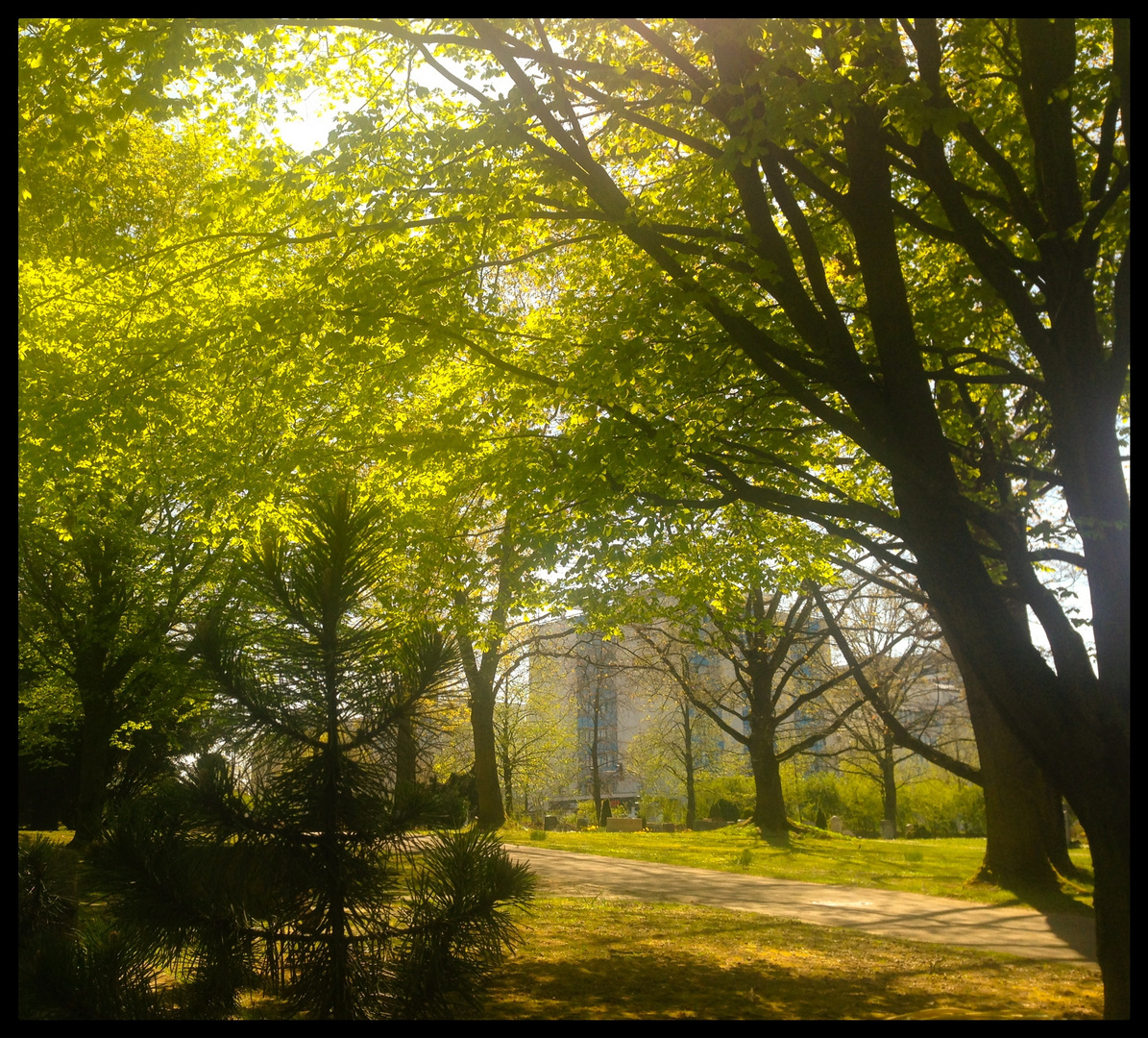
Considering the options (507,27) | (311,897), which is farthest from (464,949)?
(507,27)

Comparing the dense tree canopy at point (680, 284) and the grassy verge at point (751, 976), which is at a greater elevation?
the dense tree canopy at point (680, 284)

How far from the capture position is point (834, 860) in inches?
719

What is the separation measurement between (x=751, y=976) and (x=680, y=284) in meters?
5.60

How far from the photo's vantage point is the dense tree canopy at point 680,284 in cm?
612

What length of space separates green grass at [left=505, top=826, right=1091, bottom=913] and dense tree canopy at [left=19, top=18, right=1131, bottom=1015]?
4.68 metres

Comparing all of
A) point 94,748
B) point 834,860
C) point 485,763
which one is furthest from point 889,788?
point 94,748

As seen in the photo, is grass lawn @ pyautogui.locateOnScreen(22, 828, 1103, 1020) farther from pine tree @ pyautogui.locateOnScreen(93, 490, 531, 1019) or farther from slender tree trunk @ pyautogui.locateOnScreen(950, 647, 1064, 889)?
slender tree trunk @ pyautogui.locateOnScreen(950, 647, 1064, 889)

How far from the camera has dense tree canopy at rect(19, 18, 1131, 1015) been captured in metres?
6.12

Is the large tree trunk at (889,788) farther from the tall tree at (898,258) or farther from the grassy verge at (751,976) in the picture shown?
the tall tree at (898,258)

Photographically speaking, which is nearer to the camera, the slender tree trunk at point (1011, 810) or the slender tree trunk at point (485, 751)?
the slender tree trunk at point (1011, 810)

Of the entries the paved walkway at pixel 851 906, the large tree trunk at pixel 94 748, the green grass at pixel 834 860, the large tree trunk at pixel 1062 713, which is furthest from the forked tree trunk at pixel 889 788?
the large tree trunk at pixel 1062 713

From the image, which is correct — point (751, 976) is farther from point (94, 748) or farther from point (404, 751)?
point (94, 748)

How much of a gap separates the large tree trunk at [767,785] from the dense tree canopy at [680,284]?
13.8m
